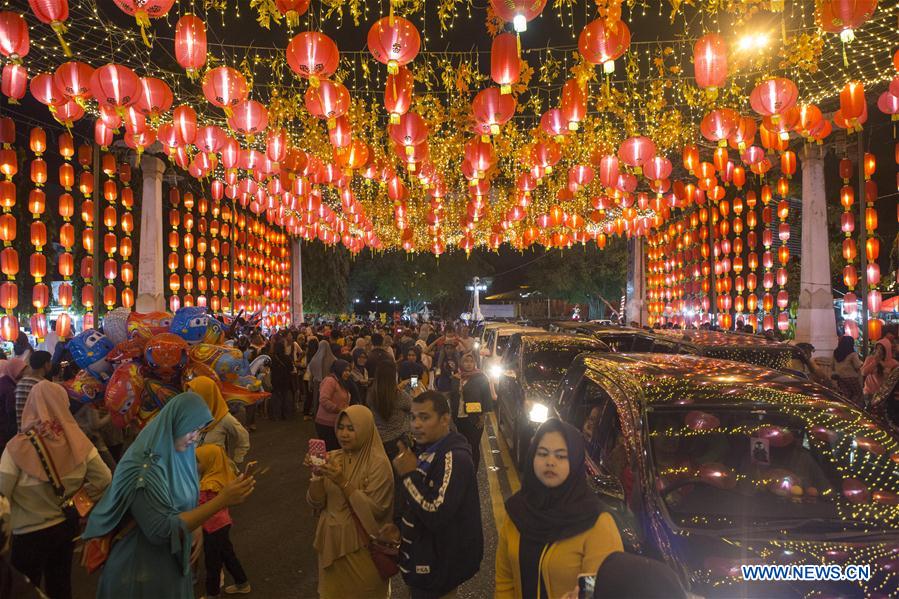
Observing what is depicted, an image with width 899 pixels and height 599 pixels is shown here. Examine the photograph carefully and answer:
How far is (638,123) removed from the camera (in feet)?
63.7

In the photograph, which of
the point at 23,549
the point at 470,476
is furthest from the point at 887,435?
the point at 23,549

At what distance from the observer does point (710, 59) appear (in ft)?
33.5

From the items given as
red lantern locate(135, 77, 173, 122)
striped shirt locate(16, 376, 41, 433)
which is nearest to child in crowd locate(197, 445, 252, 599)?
striped shirt locate(16, 376, 41, 433)

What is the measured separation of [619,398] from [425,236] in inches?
1203

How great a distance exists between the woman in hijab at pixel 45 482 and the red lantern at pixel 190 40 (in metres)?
6.60

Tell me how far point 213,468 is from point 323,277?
39.6 meters

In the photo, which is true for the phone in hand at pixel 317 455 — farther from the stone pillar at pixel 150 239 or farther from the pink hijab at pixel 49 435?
the stone pillar at pixel 150 239

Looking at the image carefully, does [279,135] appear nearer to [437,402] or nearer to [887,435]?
[437,402]

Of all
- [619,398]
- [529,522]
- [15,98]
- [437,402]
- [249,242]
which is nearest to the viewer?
[529,522]

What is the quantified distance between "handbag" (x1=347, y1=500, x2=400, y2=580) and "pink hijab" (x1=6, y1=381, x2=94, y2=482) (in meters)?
2.13

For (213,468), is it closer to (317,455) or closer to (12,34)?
(317,455)

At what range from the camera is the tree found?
51.2 m

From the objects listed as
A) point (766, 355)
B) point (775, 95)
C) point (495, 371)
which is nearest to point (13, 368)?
point (495, 371)

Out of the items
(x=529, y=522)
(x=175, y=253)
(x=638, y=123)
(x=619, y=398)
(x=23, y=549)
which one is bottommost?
(x=23, y=549)
